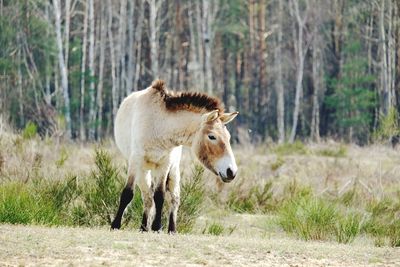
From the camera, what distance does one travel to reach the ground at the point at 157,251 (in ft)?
23.0

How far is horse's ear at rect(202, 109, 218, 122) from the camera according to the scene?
9.31 meters

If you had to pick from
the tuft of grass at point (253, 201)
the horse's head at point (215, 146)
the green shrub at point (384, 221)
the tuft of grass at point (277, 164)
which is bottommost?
the tuft of grass at point (277, 164)

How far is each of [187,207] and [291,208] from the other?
1.55 meters

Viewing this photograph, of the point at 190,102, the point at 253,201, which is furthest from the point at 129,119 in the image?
the point at 253,201

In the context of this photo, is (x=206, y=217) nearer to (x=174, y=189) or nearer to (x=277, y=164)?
(x=174, y=189)

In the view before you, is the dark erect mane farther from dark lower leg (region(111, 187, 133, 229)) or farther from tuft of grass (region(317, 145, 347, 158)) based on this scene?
tuft of grass (region(317, 145, 347, 158))

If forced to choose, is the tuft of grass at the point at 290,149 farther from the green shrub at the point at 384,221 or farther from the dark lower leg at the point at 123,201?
the dark lower leg at the point at 123,201

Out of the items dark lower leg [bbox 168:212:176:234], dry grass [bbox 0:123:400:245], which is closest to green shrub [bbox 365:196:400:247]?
dry grass [bbox 0:123:400:245]

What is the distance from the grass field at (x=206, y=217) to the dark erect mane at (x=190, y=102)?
165 centimetres

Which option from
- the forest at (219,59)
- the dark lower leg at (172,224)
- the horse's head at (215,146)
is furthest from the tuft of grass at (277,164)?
the forest at (219,59)

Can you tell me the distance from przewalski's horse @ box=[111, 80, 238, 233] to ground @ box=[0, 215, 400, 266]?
113cm

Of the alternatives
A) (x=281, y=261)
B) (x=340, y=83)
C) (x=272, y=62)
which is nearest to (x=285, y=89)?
(x=272, y=62)

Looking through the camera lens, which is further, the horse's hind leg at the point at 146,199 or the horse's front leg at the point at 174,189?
the horse's front leg at the point at 174,189

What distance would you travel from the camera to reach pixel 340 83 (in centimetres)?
3994
